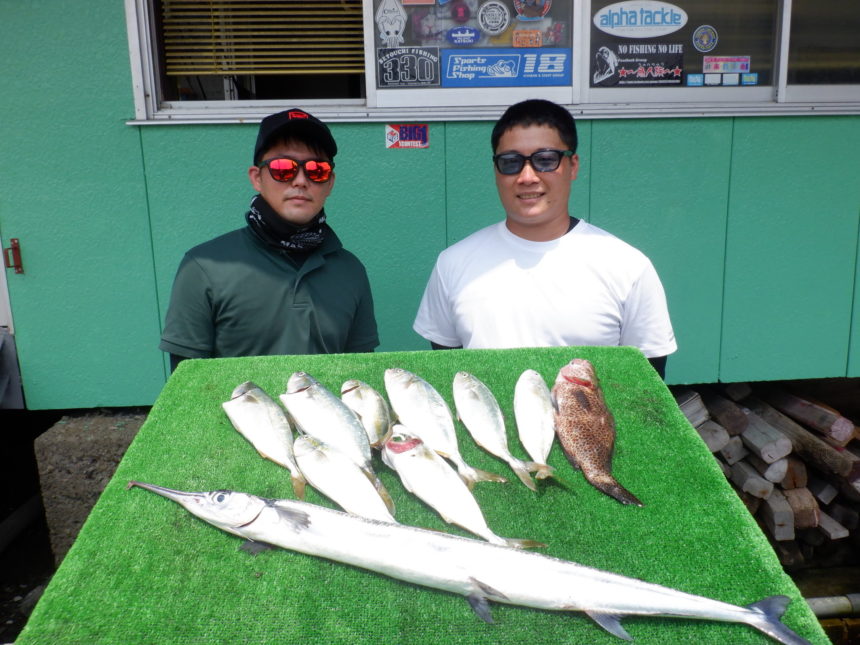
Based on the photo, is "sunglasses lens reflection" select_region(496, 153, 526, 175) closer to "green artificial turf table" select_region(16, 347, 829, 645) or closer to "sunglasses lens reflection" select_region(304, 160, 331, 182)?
"sunglasses lens reflection" select_region(304, 160, 331, 182)

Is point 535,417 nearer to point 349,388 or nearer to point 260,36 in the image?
point 349,388

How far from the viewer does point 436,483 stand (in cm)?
146

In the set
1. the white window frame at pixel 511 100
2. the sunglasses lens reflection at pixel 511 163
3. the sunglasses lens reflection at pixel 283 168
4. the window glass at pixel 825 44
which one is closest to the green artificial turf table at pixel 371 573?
the sunglasses lens reflection at pixel 283 168

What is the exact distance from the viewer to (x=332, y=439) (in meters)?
1.64

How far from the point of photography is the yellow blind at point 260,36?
374cm

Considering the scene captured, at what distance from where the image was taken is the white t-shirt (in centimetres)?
248

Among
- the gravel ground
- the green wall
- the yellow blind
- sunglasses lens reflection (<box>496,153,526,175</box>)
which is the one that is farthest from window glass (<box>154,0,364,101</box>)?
the gravel ground

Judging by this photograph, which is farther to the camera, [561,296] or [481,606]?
[561,296]

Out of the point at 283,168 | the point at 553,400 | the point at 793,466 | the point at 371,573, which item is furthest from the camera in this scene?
the point at 793,466

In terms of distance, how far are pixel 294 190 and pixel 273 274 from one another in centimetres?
35

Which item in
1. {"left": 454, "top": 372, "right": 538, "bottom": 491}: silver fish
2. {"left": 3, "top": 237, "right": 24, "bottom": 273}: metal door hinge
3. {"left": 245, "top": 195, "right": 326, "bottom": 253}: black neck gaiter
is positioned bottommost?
{"left": 454, "top": 372, "right": 538, "bottom": 491}: silver fish

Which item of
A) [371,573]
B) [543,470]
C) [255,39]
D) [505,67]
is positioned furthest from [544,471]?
[255,39]

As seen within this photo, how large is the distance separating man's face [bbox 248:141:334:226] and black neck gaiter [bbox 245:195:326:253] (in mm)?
28

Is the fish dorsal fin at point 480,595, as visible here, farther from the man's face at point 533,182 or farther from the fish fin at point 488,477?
the man's face at point 533,182
